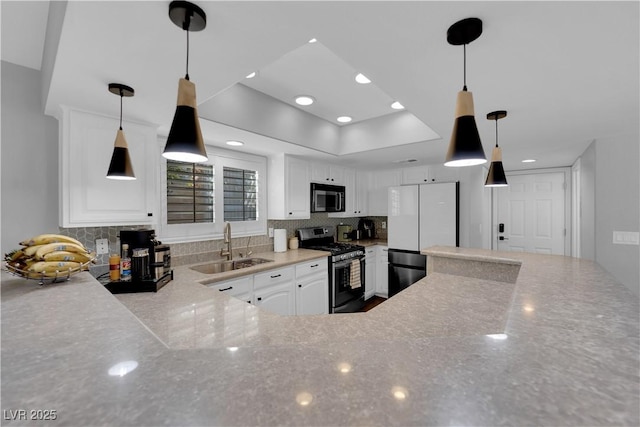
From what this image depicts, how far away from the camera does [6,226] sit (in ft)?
5.87

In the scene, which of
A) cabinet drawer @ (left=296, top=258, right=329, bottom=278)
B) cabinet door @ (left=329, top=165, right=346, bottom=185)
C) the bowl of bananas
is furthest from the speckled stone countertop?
cabinet door @ (left=329, top=165, right=346, bottom=185)

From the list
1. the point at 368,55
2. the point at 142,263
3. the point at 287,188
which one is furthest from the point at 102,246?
the point at 368,55

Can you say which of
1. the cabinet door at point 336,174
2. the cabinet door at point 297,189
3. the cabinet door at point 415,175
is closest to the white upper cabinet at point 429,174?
the cabinet door at point 415,175

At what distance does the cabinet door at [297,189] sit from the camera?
3355 millimetres

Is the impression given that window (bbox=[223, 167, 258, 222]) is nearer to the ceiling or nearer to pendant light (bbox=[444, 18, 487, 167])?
the ceiling

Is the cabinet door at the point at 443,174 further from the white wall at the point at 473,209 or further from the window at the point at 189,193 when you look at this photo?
the window at the point at 189,193

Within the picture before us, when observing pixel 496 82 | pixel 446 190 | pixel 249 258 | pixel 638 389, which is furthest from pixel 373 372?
pixel 446 190

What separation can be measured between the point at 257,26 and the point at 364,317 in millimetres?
1339

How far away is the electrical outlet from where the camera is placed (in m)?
2.10

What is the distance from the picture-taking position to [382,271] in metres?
4.36

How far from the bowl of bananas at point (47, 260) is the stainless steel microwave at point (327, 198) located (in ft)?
8.55

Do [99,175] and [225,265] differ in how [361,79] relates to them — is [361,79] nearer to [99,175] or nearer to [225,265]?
[99,175]

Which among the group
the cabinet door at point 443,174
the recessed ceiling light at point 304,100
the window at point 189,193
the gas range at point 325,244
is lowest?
the gas range at point 325,244

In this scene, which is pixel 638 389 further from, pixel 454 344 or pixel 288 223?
pixel 288 223
